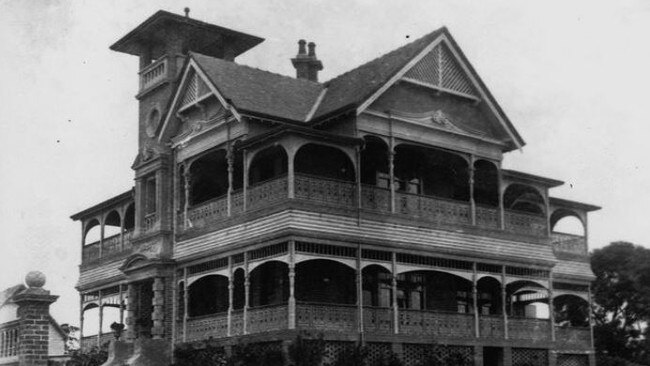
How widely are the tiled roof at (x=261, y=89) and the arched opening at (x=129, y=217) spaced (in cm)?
747

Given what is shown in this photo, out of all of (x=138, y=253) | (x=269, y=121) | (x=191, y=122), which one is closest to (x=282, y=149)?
(x=269, y=121)

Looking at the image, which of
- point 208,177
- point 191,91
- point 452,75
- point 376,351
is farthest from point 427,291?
point 191,91

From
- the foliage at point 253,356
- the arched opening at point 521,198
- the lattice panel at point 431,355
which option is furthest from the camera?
the arched opening at point 521,198

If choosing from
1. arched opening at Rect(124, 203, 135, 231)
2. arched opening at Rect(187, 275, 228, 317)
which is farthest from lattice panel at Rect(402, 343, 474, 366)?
arched opening at Rect(124, 203, 135, 231)

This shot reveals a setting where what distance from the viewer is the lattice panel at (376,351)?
29547 mm

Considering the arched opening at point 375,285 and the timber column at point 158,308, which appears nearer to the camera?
the arched opening at point 375,285

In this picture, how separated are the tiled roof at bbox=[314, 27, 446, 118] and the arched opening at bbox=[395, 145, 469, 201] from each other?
7.85 feet

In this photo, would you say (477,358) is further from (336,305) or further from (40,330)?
(40,330)

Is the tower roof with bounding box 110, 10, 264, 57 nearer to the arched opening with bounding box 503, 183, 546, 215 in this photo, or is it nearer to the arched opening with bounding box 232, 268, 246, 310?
the arched opening with bounding box 232, 268, 246, 310

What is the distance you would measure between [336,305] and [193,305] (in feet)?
25.3

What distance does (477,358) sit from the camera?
32.3 meters

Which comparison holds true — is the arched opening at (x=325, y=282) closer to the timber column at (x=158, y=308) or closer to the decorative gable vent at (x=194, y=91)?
the timber column at (x=158, y=308)

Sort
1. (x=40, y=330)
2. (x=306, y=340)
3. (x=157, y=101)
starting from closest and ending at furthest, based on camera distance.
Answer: (x=40, y=330) → (x=306, y=340) → (x=157, y=101)

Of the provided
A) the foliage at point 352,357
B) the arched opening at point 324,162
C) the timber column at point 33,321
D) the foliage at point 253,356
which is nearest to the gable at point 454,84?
the arched opening at point 324,162
